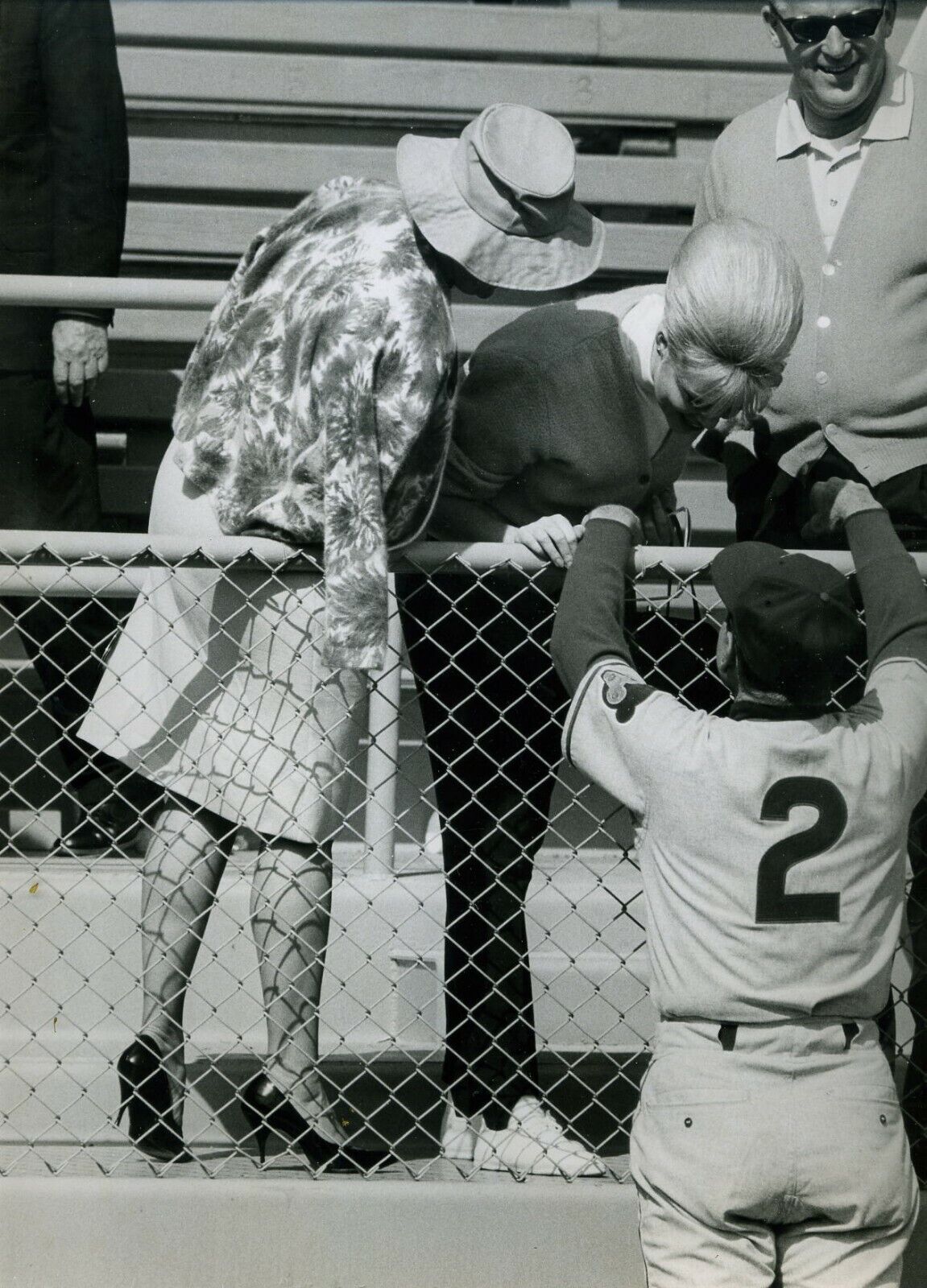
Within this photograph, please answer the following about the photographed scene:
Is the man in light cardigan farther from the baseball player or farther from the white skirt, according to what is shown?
the white skirt

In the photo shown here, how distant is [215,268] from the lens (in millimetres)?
4695

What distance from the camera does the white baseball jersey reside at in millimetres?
1862

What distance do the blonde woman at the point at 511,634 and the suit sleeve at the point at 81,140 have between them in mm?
1374

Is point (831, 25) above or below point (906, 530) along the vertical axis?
above

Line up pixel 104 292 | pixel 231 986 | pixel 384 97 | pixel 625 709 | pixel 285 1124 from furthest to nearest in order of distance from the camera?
1. pixel 384 97
2. pixel 231 986
3. pixel 104 292
4. pixel 285 1124
5. pixel 625 709

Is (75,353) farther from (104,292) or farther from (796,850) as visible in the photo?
(796,850)

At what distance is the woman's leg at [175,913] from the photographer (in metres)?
2.39

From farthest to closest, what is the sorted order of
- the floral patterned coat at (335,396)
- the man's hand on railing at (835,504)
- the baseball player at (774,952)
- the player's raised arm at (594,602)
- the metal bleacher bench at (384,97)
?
the metal bleacher bench at (384,97) < the man's hand on railing at (835,504) < the floral patterned coat at (335,396) < the player's raised arm at (594,602) < the baseball player at (774,952)

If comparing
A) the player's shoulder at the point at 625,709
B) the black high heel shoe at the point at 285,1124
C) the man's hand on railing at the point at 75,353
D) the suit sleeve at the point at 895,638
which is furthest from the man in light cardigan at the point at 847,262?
the man's hand on railing at the point at 75,353

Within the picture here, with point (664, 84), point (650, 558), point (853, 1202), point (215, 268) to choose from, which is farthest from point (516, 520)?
point (664, 84)

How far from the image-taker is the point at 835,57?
2.60 meters

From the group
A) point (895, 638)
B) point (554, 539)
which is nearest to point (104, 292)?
point (554, 539)

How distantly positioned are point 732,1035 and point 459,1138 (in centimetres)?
83

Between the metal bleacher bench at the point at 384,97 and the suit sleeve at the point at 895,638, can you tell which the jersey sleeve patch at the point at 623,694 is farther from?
the metal bleacher bench at the point at 384,97
